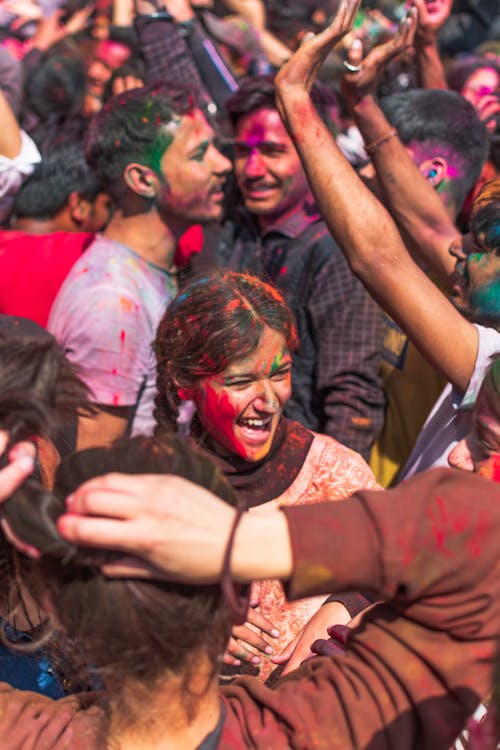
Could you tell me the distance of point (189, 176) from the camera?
344 centimetres

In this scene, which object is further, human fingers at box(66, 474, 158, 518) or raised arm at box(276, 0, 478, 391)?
raised arm at box(276, 0, 478, 391)

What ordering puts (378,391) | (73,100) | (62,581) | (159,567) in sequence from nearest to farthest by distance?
(159,567)
(62,581)
(378,391)
(73,100)

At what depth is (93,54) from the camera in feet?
21.2

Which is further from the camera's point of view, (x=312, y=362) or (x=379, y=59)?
(x=312, y=362)

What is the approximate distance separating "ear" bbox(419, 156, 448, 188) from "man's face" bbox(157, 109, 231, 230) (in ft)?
2.55

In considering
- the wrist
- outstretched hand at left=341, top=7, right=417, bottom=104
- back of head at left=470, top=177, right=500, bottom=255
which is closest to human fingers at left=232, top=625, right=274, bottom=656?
the wrist

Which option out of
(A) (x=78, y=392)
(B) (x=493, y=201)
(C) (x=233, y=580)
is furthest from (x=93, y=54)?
(C) (x=233, y=580)

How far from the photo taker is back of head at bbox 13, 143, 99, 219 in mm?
4105

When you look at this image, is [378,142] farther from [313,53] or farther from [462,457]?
[462,457]

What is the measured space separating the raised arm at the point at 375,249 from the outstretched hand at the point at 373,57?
17.4 inches

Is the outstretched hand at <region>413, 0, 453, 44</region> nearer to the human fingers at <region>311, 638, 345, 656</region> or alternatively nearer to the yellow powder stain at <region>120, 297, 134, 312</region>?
the yellow powder stain at <region>120, 297, 134, 312</region>

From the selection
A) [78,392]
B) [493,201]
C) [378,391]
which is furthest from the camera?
[378,391]

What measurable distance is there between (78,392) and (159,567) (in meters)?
0.40

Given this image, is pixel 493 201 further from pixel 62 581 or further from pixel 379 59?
pixel 62 581
